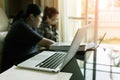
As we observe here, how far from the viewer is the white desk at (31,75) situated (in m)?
1.02

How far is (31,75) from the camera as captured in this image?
1.06m

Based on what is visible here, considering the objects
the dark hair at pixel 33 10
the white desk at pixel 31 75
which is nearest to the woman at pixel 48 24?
the dark hair at pixel 33 10

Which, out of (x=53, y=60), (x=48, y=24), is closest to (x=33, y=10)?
(x=48, y=24)

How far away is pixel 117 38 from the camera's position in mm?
5230

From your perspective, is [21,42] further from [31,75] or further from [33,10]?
[31,75]

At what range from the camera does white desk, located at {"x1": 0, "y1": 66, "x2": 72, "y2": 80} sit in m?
1.02

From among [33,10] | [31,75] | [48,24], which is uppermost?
[33,10]

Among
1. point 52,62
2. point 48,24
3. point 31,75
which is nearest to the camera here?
point 31,75

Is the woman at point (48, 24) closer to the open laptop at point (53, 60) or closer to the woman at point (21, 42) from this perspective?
the woman at point (21, 42)

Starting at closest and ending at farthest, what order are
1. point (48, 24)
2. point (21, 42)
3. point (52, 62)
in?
point (52, 62) → point (21, 42) → point (48, 24)

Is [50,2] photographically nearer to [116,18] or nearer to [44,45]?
[44,45]

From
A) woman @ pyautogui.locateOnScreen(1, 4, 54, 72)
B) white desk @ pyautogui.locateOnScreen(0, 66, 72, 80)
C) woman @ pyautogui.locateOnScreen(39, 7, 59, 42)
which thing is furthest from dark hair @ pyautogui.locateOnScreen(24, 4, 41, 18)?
white desk @ pyautogui.locateOnScreen(0, 66, 72, 80)

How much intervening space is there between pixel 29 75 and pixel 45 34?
1.58 metres

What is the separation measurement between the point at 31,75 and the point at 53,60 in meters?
0.29
